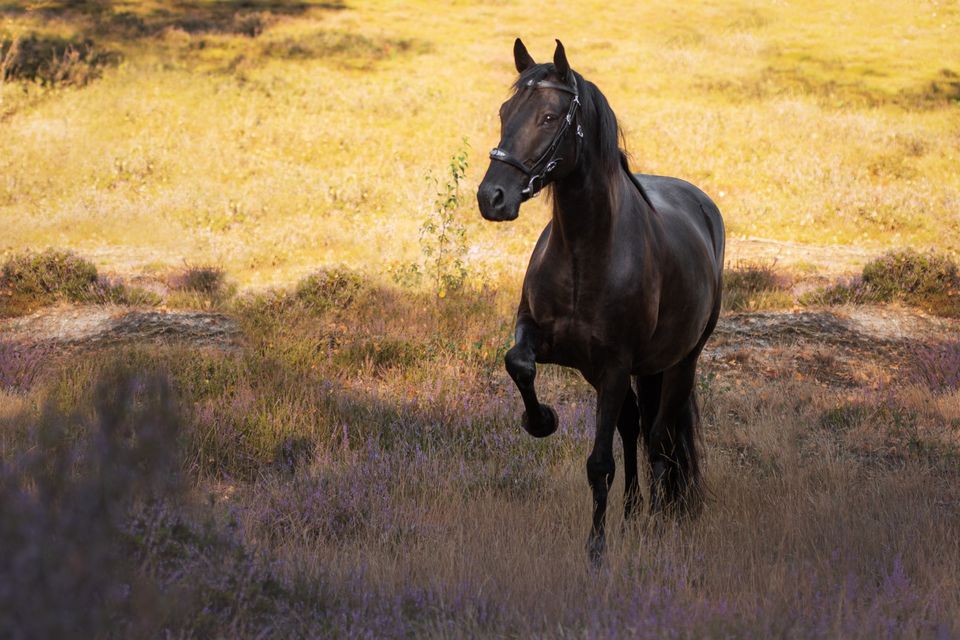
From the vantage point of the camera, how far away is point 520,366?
14.7ft

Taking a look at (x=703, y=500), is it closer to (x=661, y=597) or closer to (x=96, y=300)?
(x=661, y=597)

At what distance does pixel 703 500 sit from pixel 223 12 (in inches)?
1259

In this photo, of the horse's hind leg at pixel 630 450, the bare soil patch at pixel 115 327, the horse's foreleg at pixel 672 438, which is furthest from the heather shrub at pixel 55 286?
the horse's foreleg at pixel 672 438

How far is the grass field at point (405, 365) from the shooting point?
11.6 ft

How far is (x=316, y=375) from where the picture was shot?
8.31 m

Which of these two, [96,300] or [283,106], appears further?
[283,106]

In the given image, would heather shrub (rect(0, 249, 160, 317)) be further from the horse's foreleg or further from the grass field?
the horse's foreleg

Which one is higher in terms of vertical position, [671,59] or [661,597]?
[661,597]

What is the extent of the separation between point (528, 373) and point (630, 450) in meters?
1.55

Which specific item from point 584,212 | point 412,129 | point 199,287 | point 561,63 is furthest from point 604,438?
point 412,129

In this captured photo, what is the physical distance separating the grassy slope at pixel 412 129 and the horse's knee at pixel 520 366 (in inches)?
382

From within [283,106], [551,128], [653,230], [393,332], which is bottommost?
[283,106]

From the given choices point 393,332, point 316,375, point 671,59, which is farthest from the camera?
point 671,59

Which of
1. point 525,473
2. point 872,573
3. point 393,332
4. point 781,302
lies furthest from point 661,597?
point 781,302
